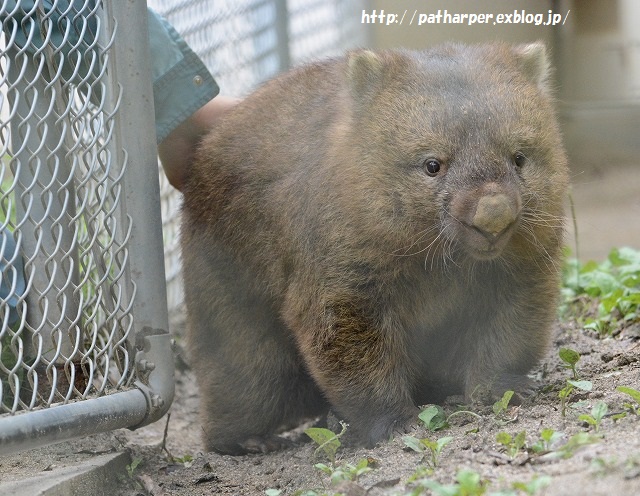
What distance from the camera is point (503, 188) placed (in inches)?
145

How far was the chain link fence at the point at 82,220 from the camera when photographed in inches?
152

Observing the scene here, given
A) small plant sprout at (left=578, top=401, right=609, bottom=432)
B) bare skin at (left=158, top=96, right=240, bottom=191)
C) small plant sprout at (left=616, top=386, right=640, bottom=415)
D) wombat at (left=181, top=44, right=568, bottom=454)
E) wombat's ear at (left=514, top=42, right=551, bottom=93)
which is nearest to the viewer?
small plant sprout at (left=578, top=401, right=609, bottom=432)

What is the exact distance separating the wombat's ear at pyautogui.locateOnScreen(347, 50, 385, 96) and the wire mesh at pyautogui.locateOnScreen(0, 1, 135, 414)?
41.3 inches

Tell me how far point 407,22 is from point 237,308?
1.98 meters

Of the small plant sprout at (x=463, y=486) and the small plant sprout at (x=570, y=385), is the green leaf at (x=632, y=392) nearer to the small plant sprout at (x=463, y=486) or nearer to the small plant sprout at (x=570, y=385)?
the small plant sprout at (x=570, y=385)

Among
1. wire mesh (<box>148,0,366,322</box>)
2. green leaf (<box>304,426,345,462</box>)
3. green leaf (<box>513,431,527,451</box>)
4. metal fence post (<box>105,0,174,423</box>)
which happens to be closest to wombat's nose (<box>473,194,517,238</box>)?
green leaf (<box>513,431,527,451</box>)

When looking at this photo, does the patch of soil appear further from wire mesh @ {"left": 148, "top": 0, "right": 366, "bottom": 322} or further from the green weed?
wire mesh @ {"left": 148, "top": 0, "right": 366, "bottom": 322}

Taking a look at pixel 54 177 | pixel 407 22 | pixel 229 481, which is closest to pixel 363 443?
pixel 229 481

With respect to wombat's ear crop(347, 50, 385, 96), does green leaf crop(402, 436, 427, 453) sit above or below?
below

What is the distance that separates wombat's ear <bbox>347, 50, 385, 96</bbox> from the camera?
13.8 feet

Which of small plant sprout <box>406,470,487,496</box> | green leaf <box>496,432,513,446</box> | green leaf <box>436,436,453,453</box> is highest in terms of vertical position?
green leaf <box>496,432,513,446</box>

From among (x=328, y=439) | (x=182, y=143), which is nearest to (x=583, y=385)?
(x=328, y=439)

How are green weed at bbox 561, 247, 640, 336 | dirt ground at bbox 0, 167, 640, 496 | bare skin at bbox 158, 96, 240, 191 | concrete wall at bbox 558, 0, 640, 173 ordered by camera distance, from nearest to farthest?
dirt ground at bbox 0, 167, 640, 496 < green weed at bbox 561, 247, 640, 336 < bare skin at bbox 158, 96, 240, 191 < concrete wall at bbox 558, 0, 640, 173

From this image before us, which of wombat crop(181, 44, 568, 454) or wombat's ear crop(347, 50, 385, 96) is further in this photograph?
wombat's ear crop(347, 50, 385, 96)
